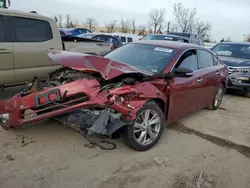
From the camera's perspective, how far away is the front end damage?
3324 mm

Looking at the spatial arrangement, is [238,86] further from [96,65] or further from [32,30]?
[32,30]

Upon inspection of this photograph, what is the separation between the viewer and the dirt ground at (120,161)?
299cm

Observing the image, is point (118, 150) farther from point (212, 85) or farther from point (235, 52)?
point (235, 52)

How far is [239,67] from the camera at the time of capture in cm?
800

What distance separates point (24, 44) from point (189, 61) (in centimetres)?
341

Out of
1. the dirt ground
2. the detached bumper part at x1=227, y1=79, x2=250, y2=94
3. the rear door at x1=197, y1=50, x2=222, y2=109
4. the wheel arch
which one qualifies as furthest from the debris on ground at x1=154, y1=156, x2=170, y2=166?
the detached bumper part at x1=227, y1=79, x2=250, y2=94

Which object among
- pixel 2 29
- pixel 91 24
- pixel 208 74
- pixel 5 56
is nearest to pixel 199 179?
pixel 208 74

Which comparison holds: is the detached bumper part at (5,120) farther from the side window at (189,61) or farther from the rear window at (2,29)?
the side window at (189,61)

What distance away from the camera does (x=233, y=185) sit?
3139 mm

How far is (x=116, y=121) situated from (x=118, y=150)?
56 cm

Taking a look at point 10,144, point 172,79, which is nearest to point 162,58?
point 172,79

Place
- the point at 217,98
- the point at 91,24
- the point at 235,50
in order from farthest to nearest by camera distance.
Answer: the point at 91,24 → the point at 235,50 → the point at 217,98

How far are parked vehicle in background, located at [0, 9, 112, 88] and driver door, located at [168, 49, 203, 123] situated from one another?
6.34ft

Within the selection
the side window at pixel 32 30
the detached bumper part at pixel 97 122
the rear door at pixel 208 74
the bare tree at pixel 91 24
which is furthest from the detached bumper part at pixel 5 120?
the bare tree at pixel 91 24
